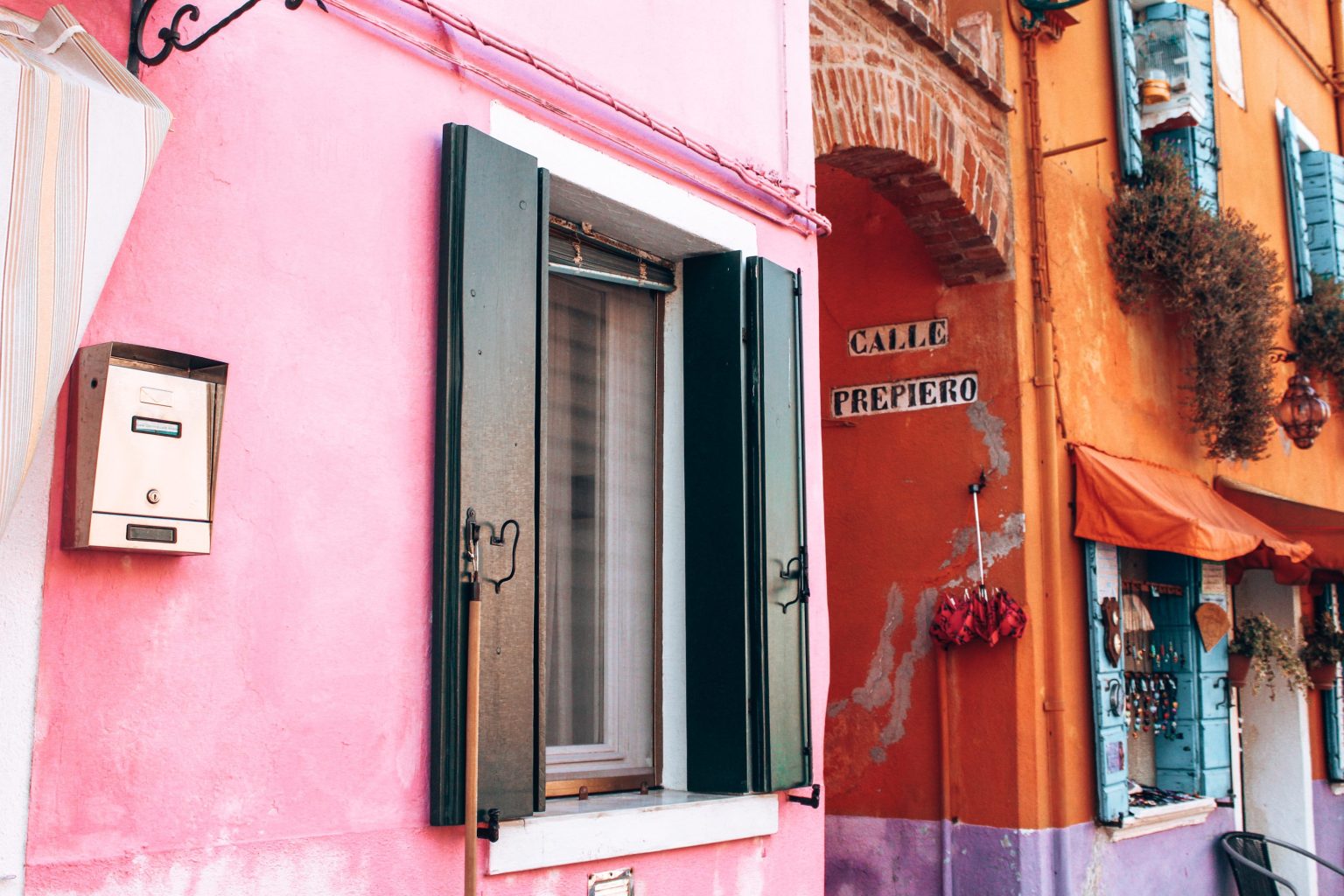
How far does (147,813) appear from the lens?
2459 mm

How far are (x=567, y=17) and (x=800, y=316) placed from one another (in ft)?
3.99

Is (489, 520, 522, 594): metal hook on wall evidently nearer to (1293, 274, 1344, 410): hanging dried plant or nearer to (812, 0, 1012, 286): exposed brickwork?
(812, 0, 1012, 286): exposed brickwork

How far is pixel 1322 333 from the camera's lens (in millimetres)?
9570

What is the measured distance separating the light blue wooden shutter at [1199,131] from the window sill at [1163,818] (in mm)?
3346

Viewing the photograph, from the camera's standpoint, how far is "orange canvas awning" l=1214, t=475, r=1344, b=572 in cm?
784

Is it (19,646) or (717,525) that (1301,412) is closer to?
(717,525)

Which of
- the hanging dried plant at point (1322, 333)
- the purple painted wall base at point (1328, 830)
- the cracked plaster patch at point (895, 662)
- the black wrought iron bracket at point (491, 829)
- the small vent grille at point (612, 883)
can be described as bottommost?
the purple painted wall base at point (1328, 830)

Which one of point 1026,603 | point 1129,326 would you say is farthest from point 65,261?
point 1129,326

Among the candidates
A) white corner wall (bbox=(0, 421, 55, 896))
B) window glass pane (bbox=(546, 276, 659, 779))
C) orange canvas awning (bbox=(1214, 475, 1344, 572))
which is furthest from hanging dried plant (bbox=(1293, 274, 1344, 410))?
white corner wall (bbox=(0, 421, 55, 896))

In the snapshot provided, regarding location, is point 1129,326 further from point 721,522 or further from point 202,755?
point 202,755

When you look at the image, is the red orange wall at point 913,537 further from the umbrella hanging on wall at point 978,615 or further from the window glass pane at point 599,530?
the window glass pane at point 599,530

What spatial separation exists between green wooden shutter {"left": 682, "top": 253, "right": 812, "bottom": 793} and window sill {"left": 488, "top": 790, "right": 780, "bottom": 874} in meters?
0.08

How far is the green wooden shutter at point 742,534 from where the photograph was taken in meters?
3.94

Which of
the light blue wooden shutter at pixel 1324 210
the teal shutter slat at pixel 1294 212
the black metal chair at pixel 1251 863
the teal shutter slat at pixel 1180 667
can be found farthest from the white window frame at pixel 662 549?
the light blue wooden shutter at pixel 1324 210
